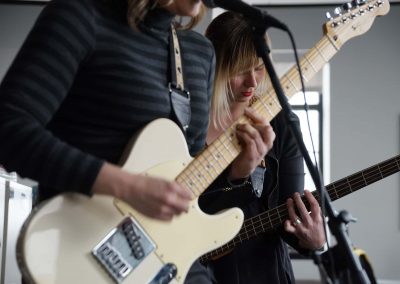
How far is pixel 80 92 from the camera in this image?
1114 millimetres

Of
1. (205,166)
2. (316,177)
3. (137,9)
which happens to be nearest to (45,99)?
(137,9)

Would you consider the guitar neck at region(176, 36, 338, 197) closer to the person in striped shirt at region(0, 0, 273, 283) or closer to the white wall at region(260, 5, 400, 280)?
the person in striped shirt at region(0, 0, 273, 283)

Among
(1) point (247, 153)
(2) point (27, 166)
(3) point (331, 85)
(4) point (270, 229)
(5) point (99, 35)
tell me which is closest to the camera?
(2) point (27, 166)

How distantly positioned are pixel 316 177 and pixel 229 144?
295 millimetres

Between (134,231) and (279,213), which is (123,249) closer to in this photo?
(134,231)

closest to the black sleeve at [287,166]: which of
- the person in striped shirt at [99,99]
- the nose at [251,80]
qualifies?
the nose at [251,80]

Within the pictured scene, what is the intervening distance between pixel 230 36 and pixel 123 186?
997 mm

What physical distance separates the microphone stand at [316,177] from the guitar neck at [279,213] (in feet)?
2.43

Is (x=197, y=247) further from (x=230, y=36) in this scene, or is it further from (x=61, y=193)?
(x=230, y=36)

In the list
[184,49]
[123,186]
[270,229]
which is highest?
[184,49]

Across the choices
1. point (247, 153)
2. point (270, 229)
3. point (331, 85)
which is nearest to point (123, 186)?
point (247, 153)

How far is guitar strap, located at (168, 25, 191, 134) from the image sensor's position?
1.23 metres

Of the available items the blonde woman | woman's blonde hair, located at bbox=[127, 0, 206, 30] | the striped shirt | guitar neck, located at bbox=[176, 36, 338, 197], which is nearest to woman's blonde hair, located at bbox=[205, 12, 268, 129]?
the blonde woman

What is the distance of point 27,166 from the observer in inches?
39.0
